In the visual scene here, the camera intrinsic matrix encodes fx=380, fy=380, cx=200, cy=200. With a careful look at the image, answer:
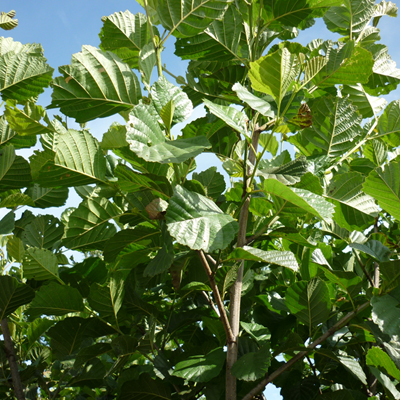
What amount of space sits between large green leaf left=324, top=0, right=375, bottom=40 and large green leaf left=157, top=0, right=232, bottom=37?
603mm

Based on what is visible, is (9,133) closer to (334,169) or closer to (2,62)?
(2,62)

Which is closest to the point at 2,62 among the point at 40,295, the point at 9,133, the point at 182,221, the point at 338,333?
the point at 9,133

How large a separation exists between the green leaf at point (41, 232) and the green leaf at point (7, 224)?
0.11 meters

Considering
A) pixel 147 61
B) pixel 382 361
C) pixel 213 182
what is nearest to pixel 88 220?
pixel 213 182

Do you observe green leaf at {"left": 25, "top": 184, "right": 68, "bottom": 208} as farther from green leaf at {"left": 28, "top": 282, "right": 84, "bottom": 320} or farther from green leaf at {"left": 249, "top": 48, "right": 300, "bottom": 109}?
green leaf at {"left": 249, "top": 48, "right": 300, "bottom": 109}

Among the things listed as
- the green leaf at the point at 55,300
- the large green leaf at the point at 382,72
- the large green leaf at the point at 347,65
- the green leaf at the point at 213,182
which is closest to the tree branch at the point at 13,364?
the green leaf at the point at 55,300

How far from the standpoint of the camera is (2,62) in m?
1.36

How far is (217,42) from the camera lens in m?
1.37

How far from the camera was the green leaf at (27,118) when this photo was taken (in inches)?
39.2

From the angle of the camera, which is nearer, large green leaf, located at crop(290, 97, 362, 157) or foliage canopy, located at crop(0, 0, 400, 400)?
foliage canopy, located at crop(0, 0, 400, 400)

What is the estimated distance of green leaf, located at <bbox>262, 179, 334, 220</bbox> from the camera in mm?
854

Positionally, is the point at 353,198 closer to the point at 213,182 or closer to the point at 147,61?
the point at 213,182

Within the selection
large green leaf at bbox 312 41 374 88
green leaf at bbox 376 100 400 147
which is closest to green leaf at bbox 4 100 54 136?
large green leaf at bbox 312 41 374 88

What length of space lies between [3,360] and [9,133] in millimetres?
892
